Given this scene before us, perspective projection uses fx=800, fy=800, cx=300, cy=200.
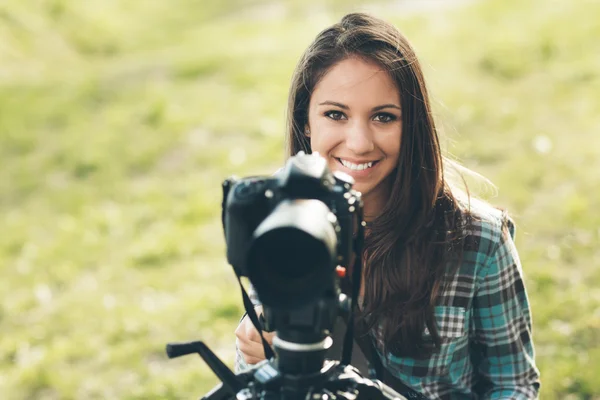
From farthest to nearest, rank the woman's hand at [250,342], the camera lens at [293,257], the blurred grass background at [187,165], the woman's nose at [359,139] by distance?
the blurred grass background at [187,165]
the woman's nose at [359,139]
the woman's hand at [250,342]
the camera lens at [293,257]

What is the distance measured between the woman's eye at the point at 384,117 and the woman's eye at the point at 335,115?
94 mm

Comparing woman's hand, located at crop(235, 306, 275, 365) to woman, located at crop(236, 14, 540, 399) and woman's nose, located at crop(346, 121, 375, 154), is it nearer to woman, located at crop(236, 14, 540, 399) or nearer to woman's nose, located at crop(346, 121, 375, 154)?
woman, located at crop(236, 14, 540, 399)

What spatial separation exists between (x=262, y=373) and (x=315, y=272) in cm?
28

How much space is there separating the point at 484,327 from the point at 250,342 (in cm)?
65

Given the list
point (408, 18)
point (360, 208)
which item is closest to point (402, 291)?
point (360, 208)

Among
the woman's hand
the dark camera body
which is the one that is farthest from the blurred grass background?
the dark camera body

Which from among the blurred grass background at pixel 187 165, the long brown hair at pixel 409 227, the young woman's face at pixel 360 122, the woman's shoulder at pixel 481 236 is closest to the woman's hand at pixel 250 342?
the long brown hair at pixel 409 227

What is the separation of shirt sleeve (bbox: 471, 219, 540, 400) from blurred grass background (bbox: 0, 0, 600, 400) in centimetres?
47

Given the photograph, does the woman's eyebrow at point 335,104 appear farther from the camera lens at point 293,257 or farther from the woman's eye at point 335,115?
the camera lens at point 293,257

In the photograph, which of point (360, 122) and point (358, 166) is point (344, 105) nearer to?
point (360, 122)

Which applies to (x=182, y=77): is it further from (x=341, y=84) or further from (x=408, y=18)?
(x=341, y=84)

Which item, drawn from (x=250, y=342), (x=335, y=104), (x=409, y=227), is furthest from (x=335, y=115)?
(x=250, y=342)

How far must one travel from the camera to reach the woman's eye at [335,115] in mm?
2146

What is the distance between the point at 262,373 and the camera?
1463 mm
